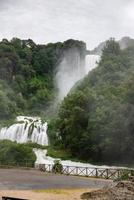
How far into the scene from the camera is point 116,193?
24203mm

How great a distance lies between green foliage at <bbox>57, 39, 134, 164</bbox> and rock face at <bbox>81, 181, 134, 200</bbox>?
2932 cm

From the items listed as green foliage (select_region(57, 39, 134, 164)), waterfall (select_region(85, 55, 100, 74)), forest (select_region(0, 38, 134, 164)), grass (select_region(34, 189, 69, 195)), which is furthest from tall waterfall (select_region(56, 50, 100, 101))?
grass (select_region(34, 189, 69, 195))

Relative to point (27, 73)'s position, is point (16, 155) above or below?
below

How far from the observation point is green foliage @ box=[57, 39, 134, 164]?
56.3 m

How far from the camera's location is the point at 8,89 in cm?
10681

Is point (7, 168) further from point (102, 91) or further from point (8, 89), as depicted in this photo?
point (8, 89)

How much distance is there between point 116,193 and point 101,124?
115 feet

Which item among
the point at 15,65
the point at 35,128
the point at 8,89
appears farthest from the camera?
the point at 15,65

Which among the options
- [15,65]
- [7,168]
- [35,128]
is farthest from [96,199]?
[15,65]

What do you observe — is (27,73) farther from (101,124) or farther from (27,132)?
(101,124)

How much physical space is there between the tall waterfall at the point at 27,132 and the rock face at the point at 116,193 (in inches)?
1728

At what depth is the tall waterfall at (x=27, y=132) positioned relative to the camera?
70.1 m

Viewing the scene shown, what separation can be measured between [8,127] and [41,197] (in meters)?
48.1

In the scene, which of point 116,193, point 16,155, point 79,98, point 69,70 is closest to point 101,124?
point 79,98
